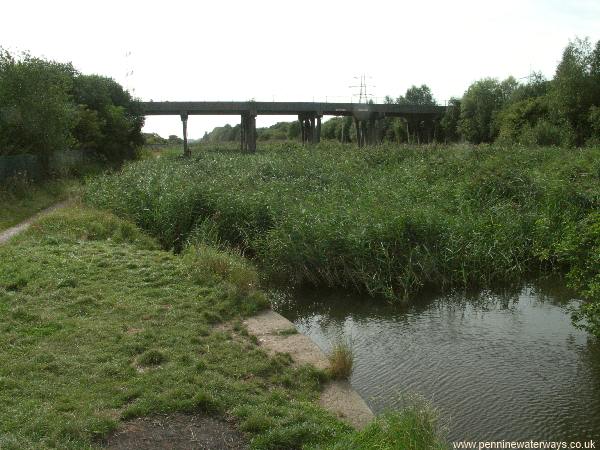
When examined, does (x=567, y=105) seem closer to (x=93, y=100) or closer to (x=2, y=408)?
(x=93, y=100)

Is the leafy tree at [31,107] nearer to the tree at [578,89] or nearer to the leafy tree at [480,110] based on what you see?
the tree at [578,89]

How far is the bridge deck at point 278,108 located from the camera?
4931cm

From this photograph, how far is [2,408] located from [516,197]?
48.0ft

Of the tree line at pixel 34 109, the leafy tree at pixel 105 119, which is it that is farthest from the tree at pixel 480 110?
the tree line at pixel 34 109

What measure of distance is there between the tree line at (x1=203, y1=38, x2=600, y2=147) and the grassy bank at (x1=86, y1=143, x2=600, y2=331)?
56.2 ft

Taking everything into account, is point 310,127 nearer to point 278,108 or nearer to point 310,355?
point 278,108

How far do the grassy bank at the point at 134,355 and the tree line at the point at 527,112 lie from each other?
90.9ft

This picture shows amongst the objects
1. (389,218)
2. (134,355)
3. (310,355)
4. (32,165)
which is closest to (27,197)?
(32,165)

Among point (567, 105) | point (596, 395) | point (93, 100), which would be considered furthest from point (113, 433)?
point (567, 105)

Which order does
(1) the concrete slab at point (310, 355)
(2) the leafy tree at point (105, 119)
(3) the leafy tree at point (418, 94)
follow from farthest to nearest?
(3) the leafy tree at point (418, 94), (2) the leafy tree at point (105, 119), (1) the concrete slab at point (310, 355)

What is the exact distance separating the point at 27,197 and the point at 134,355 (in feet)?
47.5

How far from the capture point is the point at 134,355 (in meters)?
6.71

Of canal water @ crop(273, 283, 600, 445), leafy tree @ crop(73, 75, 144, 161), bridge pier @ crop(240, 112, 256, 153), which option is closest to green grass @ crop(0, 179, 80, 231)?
leafy tree @ crop(73, 75, 144, 161)

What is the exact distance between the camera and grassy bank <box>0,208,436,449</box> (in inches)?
204
